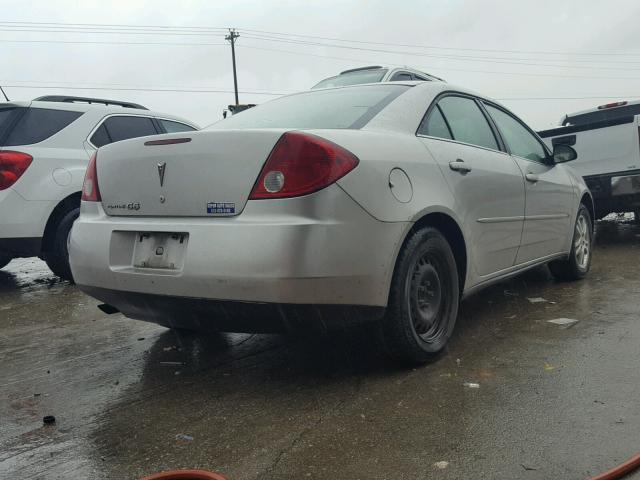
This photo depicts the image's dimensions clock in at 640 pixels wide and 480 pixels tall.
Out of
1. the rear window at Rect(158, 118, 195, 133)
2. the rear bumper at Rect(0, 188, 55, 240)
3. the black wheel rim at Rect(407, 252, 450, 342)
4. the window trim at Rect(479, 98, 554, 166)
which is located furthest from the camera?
the rear window at Rect(158, 118, 195, 133)

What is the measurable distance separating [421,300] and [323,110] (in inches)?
45.7

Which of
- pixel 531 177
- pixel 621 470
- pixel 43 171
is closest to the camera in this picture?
pixel 621 470

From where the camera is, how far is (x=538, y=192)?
14.4ft

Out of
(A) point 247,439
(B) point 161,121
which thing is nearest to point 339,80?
(B) point 161,121

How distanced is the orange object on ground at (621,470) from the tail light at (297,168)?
4.85ft

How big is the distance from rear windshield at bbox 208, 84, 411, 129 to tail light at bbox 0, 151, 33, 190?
2.31 meters

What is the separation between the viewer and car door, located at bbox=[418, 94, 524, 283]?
11.0 ft

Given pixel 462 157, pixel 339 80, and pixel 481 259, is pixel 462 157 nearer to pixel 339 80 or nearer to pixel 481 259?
pixel 481 259

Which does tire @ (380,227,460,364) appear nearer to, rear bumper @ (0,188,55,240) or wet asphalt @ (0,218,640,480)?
wet asphalt @ (0,218,640,480)

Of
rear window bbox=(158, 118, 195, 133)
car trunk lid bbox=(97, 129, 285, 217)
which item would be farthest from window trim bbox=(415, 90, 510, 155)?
rear window bbox=(158, 118, 195, 133)

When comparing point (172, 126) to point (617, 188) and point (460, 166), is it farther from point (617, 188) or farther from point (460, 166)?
point (617, 188)

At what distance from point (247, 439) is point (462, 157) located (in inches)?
78.6

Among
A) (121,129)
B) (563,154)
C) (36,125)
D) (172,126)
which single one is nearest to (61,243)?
(36,125)

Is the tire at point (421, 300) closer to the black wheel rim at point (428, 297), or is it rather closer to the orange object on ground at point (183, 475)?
the black wheel rim at point (428, 297)
